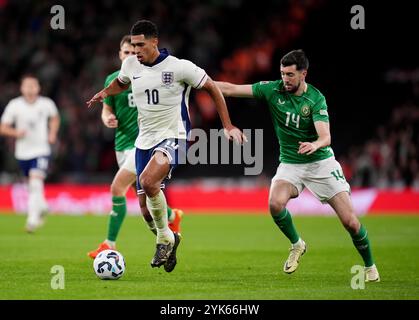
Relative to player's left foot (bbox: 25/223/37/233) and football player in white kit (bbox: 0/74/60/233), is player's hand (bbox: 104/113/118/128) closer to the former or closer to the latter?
football player in white kit (bbox: 0/74/60/233)

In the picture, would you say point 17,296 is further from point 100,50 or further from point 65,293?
point 100,50

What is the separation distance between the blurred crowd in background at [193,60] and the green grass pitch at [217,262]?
11.8 ft

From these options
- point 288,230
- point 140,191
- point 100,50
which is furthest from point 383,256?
point 100,50

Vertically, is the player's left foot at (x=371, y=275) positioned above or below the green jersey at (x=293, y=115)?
below

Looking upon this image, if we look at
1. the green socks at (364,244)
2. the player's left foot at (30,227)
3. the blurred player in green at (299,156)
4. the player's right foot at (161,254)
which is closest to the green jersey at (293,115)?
the blurred player in green at (299,156)

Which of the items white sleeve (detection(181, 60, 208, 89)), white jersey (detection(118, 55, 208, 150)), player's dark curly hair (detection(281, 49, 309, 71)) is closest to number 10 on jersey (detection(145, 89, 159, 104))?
white jersey (detection(118, 55, 208, 150))

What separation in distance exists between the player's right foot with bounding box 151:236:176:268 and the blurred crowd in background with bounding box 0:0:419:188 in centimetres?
1281

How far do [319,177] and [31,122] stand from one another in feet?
27.1

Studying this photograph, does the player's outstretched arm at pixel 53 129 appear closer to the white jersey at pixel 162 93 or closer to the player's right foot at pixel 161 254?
the white jersey at pixel 162 93

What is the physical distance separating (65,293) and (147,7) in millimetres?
18097

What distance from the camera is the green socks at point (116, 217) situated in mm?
11344

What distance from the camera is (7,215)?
2050 cm

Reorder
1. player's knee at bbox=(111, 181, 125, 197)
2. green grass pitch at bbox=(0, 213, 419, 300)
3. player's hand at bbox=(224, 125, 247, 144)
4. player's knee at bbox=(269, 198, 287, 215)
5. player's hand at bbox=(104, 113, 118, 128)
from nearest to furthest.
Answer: green grass pitch at bbox=(0, 213, 419, 300), player's hand at bbox=(224, 125, 247, 144), player's knee at bbox=(269, 198, 287, 215), player's hand at bbox=(104, 113, 118, 128), player's knee at bbox=(111, 181, 125, 197)

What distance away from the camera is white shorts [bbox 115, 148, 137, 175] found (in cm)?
1132
